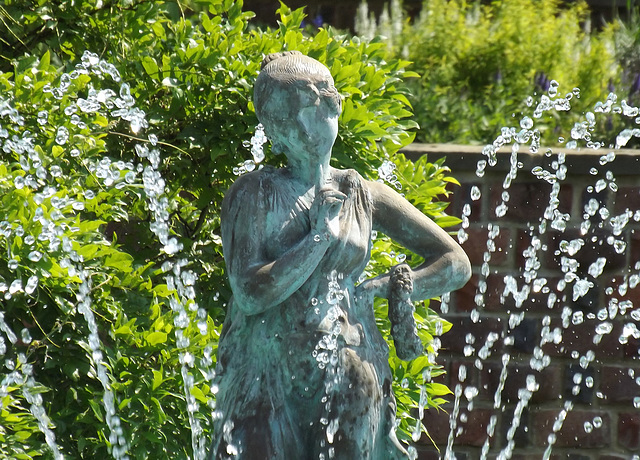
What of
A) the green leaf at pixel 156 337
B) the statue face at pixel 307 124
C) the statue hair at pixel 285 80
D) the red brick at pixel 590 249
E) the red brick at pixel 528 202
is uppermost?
the statue hair at pixel 285 80

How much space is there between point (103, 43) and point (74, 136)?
28.6 inches

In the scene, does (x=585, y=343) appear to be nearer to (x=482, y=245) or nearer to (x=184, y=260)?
(x=482, y=245)

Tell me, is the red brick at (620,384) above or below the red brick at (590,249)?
below

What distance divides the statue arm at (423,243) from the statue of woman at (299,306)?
0.41ft

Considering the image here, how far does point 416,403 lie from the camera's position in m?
4.82

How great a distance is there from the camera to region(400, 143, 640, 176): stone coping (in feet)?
19.9

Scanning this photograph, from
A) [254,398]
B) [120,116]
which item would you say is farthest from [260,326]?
[120,116]

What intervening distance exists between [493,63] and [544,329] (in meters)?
2.28

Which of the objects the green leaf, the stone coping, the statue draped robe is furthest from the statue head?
the stone coping

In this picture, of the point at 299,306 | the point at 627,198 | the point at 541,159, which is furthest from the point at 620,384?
the point at 299,306

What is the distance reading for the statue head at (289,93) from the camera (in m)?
3.16

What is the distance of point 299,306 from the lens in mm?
3150

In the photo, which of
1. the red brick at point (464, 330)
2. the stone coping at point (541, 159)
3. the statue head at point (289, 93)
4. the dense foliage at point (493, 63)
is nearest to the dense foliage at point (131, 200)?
Result: the stone coping at point (541, 159)

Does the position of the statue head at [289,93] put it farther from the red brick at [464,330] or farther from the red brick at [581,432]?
the red brick at [581,432]
